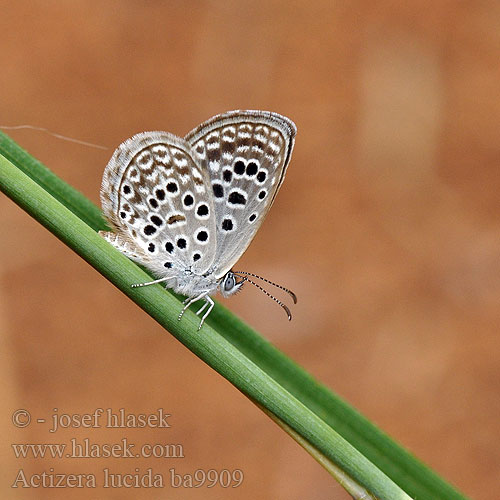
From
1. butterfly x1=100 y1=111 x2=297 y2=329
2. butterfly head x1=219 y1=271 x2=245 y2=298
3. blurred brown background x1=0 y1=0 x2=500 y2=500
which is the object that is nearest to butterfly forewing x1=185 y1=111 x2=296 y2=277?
butterfly x1=100 y1=111 x2=297 y2=329

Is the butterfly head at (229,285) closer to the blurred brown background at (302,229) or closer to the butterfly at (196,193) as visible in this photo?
the butterfly at (196,193)

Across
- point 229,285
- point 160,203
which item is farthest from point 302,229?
point 160,203

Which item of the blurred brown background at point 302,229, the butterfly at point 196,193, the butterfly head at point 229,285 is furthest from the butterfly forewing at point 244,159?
the blurred brown background at point 302,229

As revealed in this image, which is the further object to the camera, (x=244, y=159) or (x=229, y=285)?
(x=229, y=285)

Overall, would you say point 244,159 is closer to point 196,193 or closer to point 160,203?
point 196,193

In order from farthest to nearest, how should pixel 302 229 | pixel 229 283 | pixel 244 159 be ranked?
pixel 302 229, pixel 229 283, pixel 244 159

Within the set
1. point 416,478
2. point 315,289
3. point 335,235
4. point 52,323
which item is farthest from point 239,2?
point 416,478

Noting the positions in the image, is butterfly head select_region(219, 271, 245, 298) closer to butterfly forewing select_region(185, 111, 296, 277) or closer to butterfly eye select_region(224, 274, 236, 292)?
butterfly eye select_region(224, 274, 236, 292)

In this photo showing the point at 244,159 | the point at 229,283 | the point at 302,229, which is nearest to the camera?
the point at 244,159
